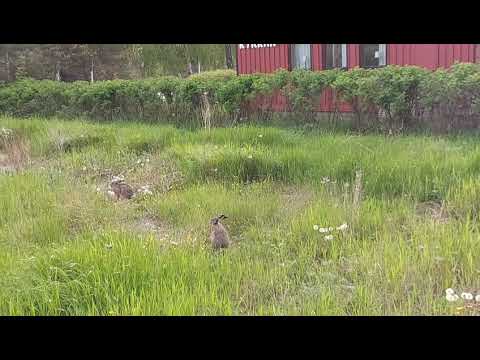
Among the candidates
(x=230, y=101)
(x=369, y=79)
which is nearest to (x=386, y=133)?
(x=369, y=79)

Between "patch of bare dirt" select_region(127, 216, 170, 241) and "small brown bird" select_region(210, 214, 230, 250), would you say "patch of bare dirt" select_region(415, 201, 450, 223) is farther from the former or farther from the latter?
"patch of bare dirt" select_region(127, 216, 170, 241)

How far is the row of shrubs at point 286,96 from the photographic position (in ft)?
20.7

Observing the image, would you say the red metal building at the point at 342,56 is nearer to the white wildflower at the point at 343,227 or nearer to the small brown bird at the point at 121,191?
the small brown bird at the point at 121,191

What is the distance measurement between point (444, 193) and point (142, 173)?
3.27 metres

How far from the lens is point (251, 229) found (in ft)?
12.4

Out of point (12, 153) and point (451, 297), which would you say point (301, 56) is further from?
point (451, 297)

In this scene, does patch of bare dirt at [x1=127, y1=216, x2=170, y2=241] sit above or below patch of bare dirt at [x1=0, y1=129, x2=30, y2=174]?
below

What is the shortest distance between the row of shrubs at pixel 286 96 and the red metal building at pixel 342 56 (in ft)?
1.13

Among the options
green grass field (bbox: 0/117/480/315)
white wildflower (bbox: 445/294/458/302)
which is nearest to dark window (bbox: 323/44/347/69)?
green grass field (bbox: 0/117/480/315)

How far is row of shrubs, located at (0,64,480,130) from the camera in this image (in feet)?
20.7

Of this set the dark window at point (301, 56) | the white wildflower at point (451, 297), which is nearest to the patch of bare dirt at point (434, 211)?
the white wildflower at point (451, 297)

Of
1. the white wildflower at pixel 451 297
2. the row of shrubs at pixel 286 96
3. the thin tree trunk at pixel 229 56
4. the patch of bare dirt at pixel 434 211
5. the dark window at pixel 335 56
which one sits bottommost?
the white wildflower at pixel 451 297

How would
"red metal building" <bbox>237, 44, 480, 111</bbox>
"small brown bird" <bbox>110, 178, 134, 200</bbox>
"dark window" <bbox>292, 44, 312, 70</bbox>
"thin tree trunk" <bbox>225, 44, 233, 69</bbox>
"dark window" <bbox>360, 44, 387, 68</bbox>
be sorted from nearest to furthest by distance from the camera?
1. "small brown bird" <bbox>110, 178, 134, 200</bbox>
2. "red metal building" <bbox>237, 44, 480, 111</bbox>
3. "dark window" <bbox>360, 44, 387, 68</bbox>
4. "dark window" <bbox>292, 44, 312, 70</bbox>
5. "thin tree trunk" <bbox>225, 44, 233, 69</bbox>

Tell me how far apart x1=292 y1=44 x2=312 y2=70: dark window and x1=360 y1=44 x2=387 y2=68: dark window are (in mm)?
1406
